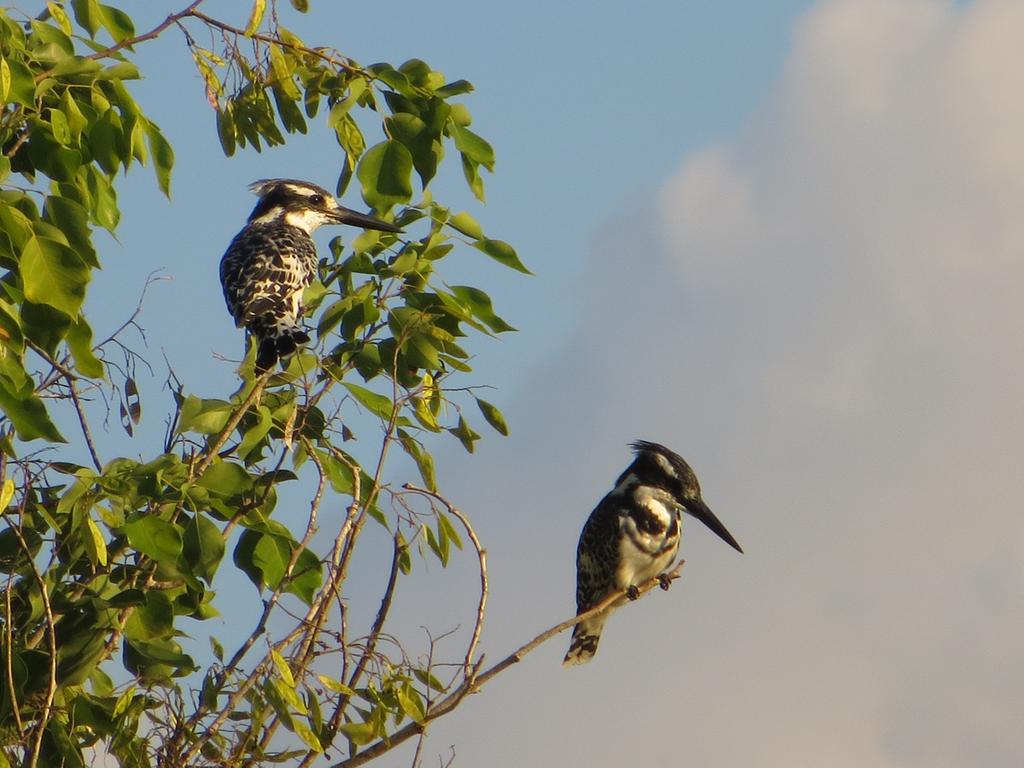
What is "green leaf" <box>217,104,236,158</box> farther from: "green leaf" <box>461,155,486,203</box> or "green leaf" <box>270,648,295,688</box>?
"green leaf" <box>270,648,295,688</box>

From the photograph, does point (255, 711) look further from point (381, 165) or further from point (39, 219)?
point (381, 165)

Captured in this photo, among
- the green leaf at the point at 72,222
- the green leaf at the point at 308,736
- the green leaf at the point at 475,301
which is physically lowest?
the green leaf at the point at 308,736

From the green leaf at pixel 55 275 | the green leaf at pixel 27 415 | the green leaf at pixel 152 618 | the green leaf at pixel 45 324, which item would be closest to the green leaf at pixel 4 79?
the green leaf at pixel 55 275

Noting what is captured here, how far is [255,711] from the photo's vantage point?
381cm

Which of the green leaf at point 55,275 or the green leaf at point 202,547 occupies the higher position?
the green leaf at point 55,275

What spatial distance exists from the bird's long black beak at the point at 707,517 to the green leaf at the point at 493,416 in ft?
10.7

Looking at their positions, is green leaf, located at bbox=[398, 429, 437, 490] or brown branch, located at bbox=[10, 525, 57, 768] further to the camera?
green leaf, located at bbox=[398, 429, 437, 490]

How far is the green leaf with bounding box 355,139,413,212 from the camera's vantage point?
15.3 feet

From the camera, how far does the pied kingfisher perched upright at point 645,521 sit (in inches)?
316

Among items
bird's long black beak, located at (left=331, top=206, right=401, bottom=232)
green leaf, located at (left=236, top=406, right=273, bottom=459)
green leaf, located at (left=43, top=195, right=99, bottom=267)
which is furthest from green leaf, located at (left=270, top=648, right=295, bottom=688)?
bird's long black beak, located at (left=331, top=206, right=401, bottom=232)

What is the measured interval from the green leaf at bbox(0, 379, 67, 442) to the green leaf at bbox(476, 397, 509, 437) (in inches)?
65.4

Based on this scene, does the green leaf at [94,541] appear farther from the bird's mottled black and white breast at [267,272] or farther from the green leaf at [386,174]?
the bird's mottled black and white breast at [267,272]

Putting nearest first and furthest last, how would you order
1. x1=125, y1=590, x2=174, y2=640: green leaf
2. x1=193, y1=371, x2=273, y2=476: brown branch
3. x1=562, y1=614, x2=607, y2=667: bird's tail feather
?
x1=125, y1=590, x2=174, y2=640: green leaf → x1=193, y1=371, x2=273, y2=476: brown branch → x1=562, y1=614, x2=607, y2=667: bird's tail feather

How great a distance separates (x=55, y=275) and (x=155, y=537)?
2.13ft
